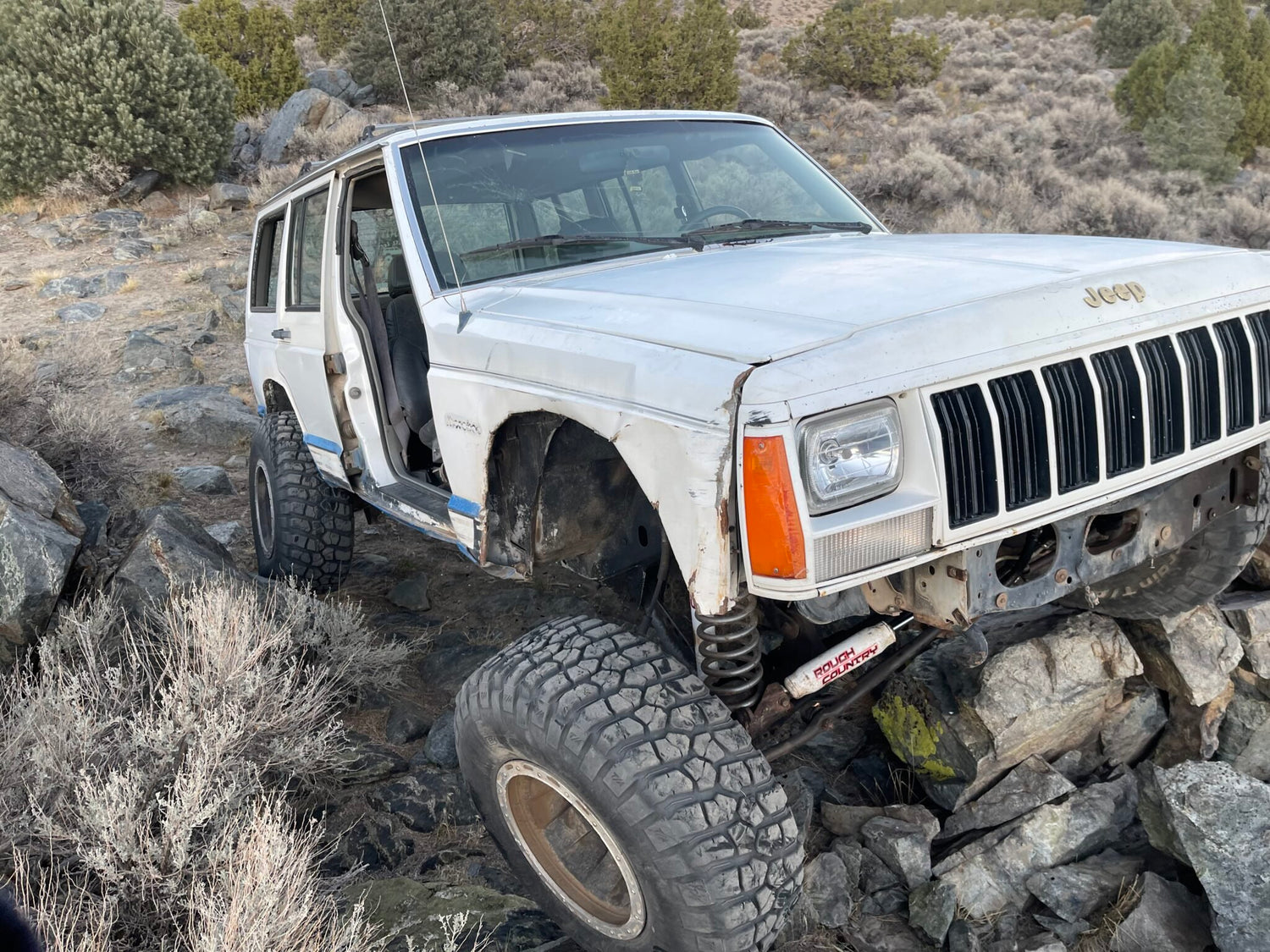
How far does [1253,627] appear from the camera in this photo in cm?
350

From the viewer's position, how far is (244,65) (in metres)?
19.3

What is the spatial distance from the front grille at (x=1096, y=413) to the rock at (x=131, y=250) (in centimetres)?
1367

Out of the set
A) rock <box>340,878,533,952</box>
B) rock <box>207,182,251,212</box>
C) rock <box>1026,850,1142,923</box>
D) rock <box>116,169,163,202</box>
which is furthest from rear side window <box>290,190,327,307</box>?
rock <box>116,169,163,202</box>

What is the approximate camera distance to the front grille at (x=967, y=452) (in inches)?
79.9

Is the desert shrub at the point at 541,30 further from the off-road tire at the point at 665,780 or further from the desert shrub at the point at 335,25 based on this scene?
the off-road tire at the point at 665,780

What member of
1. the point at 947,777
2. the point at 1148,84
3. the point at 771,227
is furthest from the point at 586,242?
the point at 1148,84

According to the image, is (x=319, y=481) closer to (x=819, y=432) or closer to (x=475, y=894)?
(x=475, y=894)

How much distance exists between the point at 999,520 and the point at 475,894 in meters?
1.90

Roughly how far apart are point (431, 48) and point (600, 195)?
652 inches

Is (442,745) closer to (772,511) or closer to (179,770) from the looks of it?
(179,770)

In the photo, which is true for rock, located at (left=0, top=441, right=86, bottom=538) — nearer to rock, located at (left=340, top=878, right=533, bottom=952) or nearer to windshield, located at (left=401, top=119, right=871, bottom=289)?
windshield, located at (left=401, top=119, right=871, bottom=289)

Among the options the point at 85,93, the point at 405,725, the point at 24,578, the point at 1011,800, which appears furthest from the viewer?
the point at 85,93

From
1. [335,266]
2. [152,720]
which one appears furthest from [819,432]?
[335,266]

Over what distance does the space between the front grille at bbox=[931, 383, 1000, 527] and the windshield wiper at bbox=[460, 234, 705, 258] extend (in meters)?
1.47
